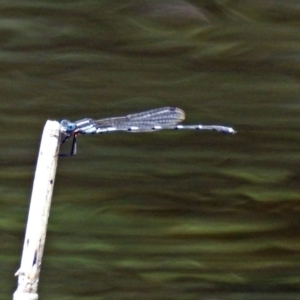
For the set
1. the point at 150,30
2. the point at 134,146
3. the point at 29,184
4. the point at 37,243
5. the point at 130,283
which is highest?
the point at 150,30

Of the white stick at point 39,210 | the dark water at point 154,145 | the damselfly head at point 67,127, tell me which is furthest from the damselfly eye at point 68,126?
the dark water at point 154,145

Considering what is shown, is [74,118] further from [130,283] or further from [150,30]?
[130,283]

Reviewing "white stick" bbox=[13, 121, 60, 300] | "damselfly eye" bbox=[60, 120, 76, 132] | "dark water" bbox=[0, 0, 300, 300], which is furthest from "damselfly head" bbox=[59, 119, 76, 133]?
"dark water" bbox=[0, 0, 300, 300]

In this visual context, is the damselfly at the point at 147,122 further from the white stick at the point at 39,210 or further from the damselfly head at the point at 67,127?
the white stick at the point at 39,210

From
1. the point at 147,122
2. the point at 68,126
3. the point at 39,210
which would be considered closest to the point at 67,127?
the point at 68,126

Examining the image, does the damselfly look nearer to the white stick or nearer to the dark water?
the dark water

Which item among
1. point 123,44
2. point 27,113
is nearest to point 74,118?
point 27,113

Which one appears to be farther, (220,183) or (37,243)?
(220,183)
